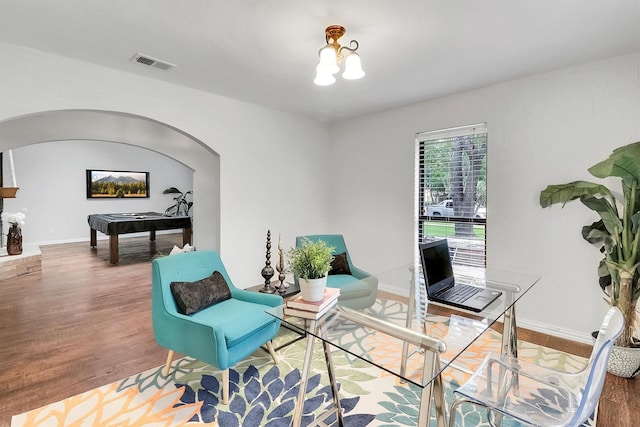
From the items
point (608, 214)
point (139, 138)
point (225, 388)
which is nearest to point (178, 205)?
point (139, 138)

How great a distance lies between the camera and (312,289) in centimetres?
173

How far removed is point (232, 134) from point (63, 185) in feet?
22.5

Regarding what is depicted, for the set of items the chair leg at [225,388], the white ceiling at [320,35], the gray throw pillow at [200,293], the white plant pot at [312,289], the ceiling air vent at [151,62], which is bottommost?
the chair leg at [225,388]

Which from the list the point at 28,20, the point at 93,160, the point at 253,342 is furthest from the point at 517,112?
the point at 93,160

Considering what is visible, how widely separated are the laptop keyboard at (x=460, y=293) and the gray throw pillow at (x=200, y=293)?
64.8 inches

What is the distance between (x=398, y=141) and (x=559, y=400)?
10.6ft

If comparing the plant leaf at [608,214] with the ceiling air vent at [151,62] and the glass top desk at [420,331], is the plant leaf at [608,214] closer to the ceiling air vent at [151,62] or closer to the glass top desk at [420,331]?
the glass top desk at [420,331]

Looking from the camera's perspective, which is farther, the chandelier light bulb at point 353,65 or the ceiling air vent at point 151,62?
the ceiling air vent at point 151,62

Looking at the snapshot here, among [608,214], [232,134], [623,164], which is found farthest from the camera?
[232,134]

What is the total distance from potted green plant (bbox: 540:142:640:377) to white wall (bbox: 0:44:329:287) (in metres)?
3.19

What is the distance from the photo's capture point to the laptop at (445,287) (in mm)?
1927

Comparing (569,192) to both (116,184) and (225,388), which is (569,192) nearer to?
(225,388)

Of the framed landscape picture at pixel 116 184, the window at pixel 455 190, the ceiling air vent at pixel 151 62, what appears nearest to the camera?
the ceiling air vent at pixel 151 62

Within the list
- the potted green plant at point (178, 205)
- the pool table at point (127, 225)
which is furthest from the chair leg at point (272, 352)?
the potted green plant at point (178, 205)
